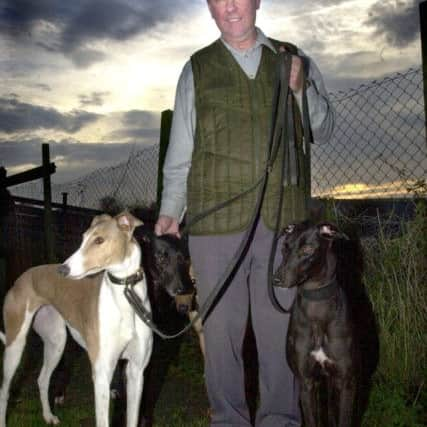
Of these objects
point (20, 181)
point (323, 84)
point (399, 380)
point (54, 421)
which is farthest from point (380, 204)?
point (20, 181)

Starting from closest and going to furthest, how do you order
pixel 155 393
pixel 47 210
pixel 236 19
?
pixel 236 19, pixel 155 393, pixel 47 210

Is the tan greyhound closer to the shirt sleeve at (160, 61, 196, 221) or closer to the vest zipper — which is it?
the shirt sleeve at (160, 61, 196, 221)

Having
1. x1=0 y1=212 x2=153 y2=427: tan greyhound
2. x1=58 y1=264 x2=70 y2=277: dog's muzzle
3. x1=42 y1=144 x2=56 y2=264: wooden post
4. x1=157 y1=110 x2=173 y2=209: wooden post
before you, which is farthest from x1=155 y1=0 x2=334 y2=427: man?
x1=42 y1=144 x2=56 y2=264: wooden post

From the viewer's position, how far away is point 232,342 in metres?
3.63

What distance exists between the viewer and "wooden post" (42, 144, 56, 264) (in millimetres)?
9883

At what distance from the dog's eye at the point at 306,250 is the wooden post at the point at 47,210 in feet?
23.1

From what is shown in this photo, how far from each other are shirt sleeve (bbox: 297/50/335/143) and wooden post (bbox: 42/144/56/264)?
6945mm

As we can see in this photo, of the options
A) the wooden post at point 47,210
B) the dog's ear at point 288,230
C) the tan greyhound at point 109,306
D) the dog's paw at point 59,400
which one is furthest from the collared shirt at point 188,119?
the wooden post at point 47,210

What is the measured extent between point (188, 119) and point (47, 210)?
22.5 ft

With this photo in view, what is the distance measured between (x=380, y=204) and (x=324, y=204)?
0.46 meters

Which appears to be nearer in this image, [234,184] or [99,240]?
[234,184]

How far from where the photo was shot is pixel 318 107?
351 cm

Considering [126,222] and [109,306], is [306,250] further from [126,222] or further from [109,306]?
[109,306]

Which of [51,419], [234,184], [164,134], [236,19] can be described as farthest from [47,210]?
[236,19]
